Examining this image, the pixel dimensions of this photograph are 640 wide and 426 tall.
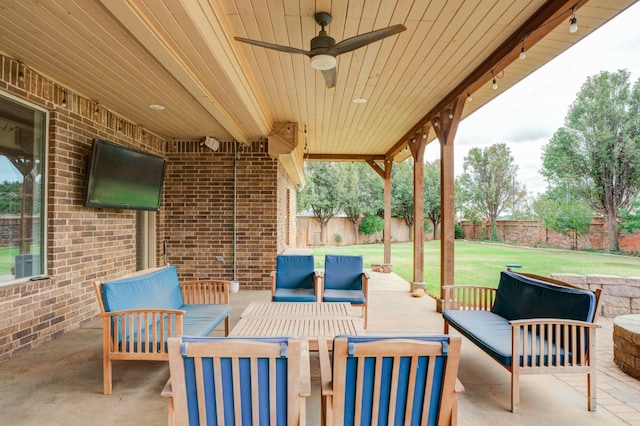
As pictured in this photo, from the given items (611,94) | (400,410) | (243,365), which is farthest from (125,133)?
(611,94)

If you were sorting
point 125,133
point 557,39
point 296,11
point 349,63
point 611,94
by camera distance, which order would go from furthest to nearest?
point 611,94, point 125,133, point 349,63, point 557,39, point 296,11

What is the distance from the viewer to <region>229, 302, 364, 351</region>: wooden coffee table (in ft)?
8.73

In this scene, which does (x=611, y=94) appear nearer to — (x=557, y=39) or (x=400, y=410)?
(x=557, y=39)

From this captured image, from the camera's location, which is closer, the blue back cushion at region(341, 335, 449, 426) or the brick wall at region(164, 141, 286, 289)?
the blue back cushion at region(341, 335, 449, 426)

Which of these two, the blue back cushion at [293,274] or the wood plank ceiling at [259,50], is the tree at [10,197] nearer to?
the wood plank ceiling at [259,50]

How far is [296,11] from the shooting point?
2703 millimetres

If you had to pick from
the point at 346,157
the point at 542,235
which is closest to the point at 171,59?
the point at 346,157

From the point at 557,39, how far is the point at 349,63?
1871 millimetres

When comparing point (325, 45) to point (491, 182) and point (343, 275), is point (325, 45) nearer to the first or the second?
point (343, 275)

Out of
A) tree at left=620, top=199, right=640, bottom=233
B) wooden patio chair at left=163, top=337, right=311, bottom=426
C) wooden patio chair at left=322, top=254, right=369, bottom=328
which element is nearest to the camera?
wooden patio chair at left=163, top=337, right=311, bottom=426

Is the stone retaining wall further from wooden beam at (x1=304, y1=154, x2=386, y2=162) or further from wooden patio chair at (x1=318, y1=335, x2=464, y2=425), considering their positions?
wooden beam at (x1=304, y1=154, x2=386, y2=162)

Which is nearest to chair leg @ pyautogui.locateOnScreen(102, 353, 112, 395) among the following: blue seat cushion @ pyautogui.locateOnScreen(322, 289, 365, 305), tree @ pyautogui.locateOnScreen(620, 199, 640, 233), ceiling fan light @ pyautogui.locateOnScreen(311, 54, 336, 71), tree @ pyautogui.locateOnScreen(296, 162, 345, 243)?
blue seat cushion @ pyautogui.locateOnScreen(322, 289, 365, 305)

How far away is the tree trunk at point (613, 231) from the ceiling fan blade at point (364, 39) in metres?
13.7

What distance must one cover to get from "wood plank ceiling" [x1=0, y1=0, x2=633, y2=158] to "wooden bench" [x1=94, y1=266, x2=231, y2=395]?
6.29 feet
